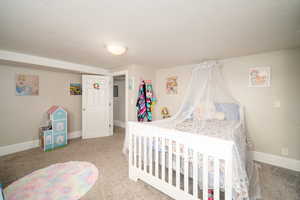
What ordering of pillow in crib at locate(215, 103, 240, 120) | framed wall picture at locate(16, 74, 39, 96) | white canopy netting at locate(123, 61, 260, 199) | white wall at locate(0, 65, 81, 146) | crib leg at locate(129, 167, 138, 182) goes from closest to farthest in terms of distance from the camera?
crib leg at locate(129, 167, 138, 182) → white canopy netting at locate(123, 61, 260, 199) → pillow in crib at locate(215, 103, 240, 120) → white wall at locate(0, 65, 81, 146) → framed wall picture at locate(16, 74, 39, 96)

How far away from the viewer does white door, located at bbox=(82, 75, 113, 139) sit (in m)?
3.82

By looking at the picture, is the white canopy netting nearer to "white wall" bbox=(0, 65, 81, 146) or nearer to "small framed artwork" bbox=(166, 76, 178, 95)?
"small framed artwork" bbox=(166, 76, 178, 95)

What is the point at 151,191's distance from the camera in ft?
5.71

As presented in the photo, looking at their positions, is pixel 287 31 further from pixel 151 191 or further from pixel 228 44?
pixel 151 191

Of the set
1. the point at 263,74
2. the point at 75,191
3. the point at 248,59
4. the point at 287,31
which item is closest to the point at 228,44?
the point at 287,31

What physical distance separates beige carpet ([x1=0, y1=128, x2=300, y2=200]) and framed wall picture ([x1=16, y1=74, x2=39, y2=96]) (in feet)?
4.65

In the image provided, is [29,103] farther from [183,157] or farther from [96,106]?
[183,157]

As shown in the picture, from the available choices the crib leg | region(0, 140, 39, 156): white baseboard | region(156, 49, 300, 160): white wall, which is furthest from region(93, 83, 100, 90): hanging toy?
region(156, 49, 300, 160): white wall

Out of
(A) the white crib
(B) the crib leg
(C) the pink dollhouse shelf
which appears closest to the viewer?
(A) the white crib

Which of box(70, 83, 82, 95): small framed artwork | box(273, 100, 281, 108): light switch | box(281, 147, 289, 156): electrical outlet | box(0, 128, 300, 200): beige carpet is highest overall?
box(70, 83, 82, 95): small framed artwork

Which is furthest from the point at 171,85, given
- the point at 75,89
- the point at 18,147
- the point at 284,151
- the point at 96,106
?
the point at 18,147

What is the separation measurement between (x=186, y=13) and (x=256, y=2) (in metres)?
0.64

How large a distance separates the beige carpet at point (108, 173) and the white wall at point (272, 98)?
548 mm

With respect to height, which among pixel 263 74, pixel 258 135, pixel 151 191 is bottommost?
pixel 151 191
